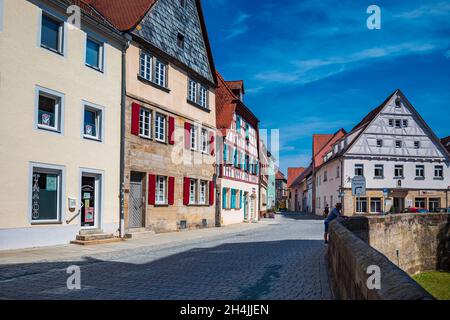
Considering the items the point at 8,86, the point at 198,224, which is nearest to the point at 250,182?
the point at 198,224

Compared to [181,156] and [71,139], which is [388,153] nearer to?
[181,156]

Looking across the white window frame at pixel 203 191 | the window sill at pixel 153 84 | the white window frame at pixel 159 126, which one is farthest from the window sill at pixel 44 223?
the white window frame at pixel 203 191

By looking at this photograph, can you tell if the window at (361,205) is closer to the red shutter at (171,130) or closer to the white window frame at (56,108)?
the red shutter at (171,130)

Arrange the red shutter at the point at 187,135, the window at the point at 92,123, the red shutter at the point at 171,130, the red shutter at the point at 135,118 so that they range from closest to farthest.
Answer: the window at the point at 92,123, the red shutter at the point at 135,118, the red shutter at the point at 171,130, the red shutter at the point at 187,135

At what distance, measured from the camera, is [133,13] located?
21156mm

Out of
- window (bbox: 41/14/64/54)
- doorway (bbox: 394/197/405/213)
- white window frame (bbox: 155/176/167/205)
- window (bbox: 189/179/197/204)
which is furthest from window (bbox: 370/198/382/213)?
window (bbox: 41/14/64/54)

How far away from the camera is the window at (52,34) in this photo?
15177 mm

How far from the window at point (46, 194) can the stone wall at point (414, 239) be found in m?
10.7

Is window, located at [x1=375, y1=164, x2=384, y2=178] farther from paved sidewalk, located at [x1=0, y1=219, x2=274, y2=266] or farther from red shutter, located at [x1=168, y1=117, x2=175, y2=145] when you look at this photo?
paved sidewalk, located at [x1=0, y1=219, x2=274, y2=266]

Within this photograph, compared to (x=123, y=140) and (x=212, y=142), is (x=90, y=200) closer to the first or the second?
Answer: (x=123, y=140)

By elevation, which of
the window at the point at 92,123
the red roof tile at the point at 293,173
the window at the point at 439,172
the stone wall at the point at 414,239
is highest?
the red roof tile at the point at 293,173

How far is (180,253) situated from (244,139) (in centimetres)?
2322
